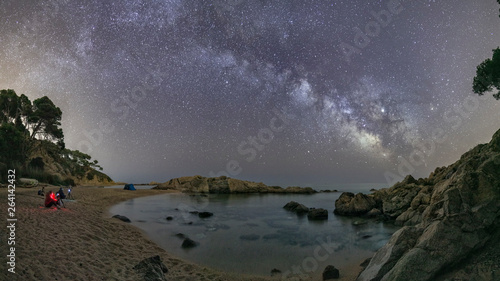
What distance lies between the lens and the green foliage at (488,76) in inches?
1072

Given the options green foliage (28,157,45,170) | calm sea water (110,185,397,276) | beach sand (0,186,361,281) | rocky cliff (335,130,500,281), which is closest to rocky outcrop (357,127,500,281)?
rocky cliff (335,130,500,281)

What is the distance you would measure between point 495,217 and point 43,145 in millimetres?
80175

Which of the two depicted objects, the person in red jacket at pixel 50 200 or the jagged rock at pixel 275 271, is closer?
the jagged rock at pixel 275 271

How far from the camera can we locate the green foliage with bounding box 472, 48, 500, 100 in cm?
2723

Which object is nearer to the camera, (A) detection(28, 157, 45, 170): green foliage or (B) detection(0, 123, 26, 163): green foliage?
(B) detection(0, 123, 26, 163): green foliage

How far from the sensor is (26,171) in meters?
44.1

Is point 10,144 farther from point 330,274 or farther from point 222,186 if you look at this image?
point 222,186

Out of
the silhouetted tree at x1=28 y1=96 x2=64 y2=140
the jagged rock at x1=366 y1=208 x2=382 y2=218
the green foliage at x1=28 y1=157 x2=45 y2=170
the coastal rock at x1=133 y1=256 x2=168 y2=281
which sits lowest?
the jagged rock at x1=366 y1=208 x2=382 y2=218

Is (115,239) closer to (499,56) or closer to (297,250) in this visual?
(297,250)

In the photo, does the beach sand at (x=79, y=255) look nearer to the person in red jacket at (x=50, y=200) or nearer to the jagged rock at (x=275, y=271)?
the jagged rock at (x=275, y=271)

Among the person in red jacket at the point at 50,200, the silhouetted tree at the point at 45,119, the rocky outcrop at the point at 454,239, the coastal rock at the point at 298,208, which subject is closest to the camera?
the rocky outcrop at the point at 454,239

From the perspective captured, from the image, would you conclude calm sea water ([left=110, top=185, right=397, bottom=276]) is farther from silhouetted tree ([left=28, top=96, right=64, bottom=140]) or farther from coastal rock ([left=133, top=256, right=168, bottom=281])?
silhouetted tree ([left=28, top=96, right=64, bottom=140])

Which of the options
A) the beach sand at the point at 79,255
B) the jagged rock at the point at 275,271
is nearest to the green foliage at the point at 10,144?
the beach sand at the point at 79,255

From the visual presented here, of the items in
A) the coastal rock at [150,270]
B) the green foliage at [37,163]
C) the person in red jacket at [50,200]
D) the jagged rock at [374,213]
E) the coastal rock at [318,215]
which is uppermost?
the green foliage at [37,163]
